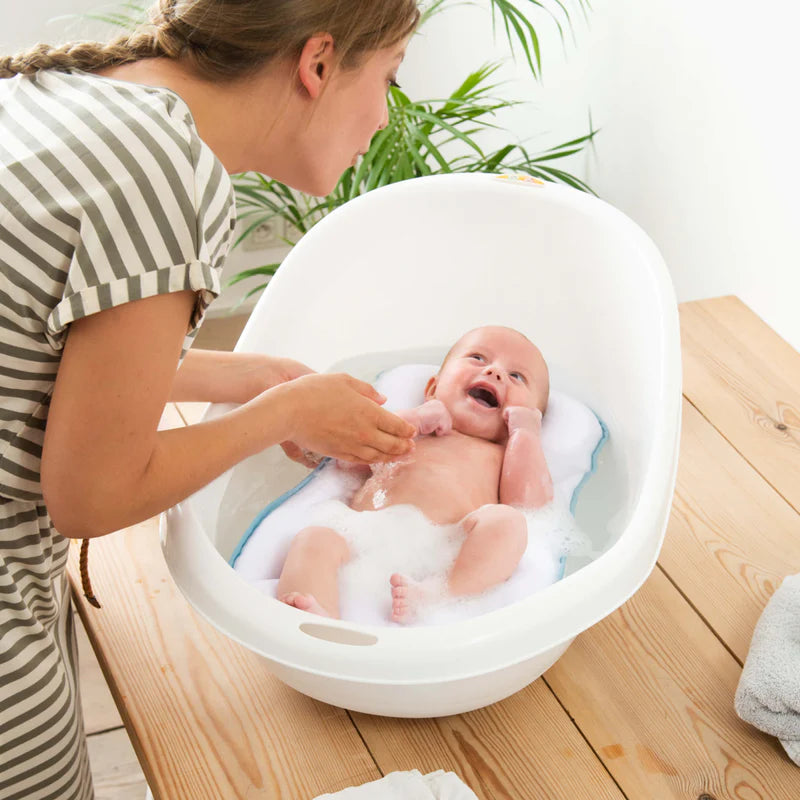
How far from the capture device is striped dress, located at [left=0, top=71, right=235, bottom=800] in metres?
0.72

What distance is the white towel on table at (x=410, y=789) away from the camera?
3.03 feet

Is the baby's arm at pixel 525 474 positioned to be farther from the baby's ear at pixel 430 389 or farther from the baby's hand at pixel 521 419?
the baby's ear at pixel 430 389

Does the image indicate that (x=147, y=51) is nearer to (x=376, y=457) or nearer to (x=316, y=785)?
(x=376, y=457)

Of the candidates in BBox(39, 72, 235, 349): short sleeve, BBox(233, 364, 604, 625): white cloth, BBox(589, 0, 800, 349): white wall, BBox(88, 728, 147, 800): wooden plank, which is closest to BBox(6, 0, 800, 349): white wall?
BBox(589, 0, 800, 349): white wall

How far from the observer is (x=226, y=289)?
2.95 metres

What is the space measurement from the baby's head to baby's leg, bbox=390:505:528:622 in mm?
283

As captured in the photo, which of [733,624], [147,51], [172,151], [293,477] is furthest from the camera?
[293,477]

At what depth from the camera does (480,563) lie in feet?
3.81

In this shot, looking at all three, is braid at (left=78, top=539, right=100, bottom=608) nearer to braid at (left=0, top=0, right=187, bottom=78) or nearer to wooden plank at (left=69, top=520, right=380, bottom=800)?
wooden plank at (left=69, top=520, right=380, bottom=800)

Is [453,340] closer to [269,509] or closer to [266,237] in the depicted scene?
[269,509]

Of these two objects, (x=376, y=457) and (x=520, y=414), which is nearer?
(x=376, y=457)

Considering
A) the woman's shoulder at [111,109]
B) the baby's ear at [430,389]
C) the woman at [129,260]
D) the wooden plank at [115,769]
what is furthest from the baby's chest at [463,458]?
the wooden plank at [115,769]

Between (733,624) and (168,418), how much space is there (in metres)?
0.85

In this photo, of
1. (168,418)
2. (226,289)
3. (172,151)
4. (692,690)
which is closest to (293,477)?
(168,418)
